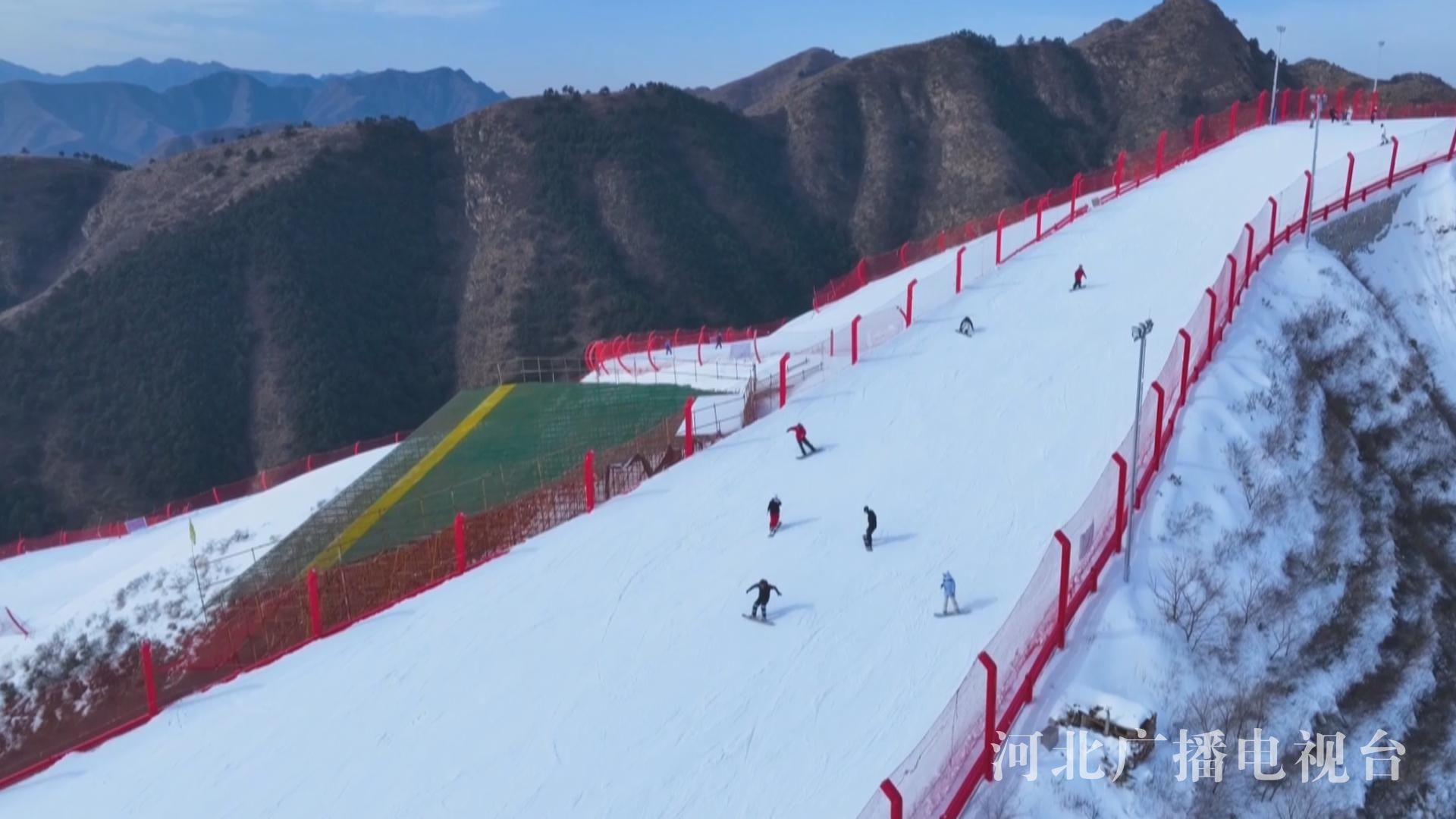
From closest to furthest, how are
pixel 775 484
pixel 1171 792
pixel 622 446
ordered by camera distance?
pixel 1171 792
pixel 775 484
pixel 622 446

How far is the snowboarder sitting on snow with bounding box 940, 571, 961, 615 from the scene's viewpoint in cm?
1468

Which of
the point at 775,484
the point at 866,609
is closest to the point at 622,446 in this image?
the point at 775,484

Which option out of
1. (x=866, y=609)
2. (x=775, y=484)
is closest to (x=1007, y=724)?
(x=866, y=609)

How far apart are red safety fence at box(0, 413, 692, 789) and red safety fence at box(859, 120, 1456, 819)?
8.84m

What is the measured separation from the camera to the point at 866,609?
1536 centimetres

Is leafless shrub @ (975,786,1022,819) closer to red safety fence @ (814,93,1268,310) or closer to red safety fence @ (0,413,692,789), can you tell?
red safety fence @ (0,413,692,789)

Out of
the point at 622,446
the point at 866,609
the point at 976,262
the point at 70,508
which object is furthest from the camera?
the point at 70,508

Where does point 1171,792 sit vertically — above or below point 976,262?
below

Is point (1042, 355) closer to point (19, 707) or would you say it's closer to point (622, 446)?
point (622, 446)

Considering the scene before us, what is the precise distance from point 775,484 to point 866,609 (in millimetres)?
4886

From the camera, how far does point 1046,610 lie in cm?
1381

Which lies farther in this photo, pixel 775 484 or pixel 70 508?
pixel 70 508

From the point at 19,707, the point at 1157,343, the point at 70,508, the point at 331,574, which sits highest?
the point at 1157,343

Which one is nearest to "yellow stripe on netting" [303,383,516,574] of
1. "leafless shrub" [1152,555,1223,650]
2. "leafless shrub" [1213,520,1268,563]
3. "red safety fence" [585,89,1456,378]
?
"red safety fence" [585,89,1456,378]
